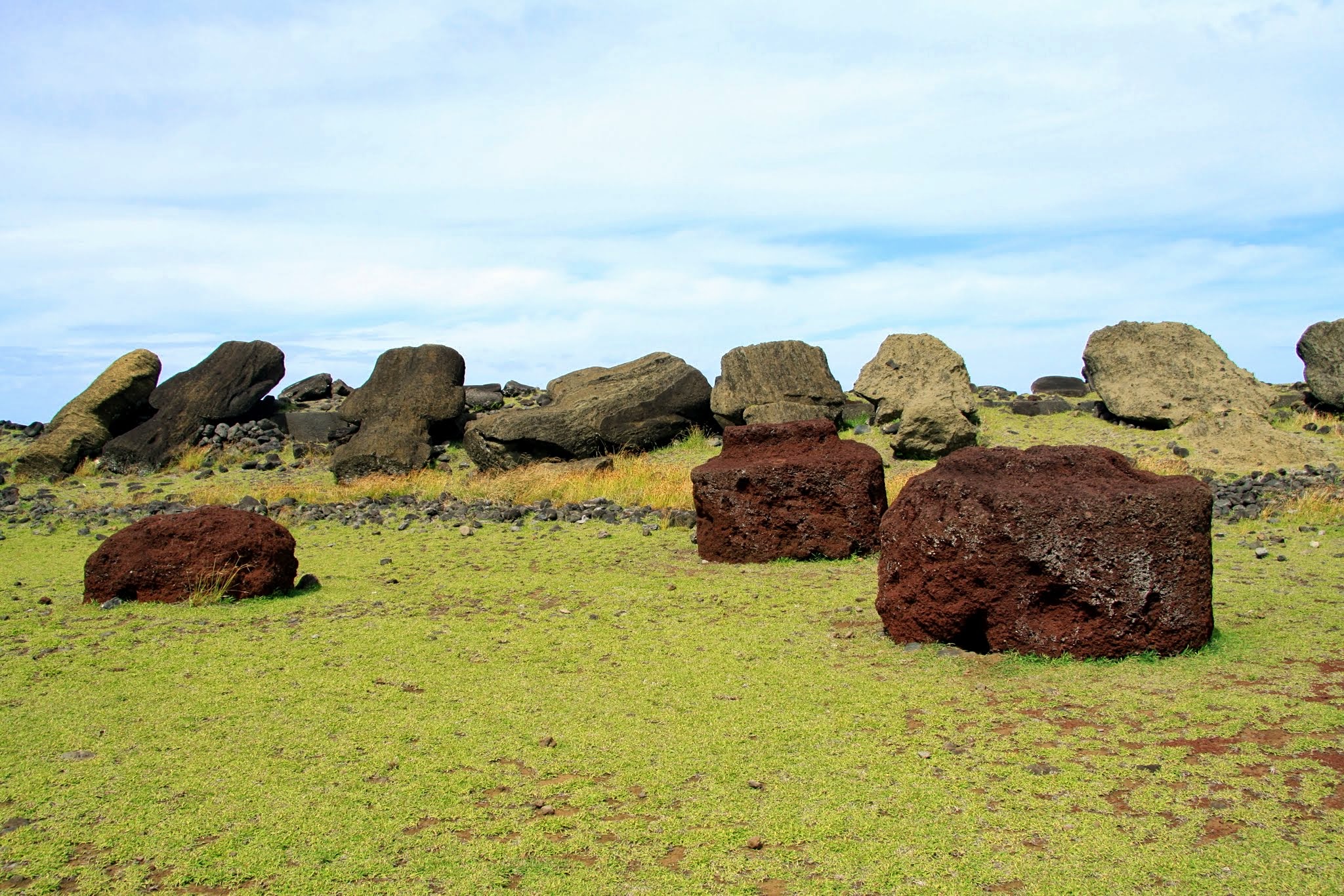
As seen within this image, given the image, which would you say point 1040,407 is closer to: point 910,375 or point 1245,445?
point 910,375

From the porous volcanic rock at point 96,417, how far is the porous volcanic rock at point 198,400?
0.36m

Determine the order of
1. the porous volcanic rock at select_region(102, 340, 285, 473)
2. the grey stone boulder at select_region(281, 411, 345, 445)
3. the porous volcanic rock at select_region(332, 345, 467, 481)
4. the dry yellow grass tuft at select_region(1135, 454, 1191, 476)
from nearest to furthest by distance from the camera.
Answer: the dry yellow grass tuft at select_region(1135, 454, 1191, 476) → the porous volcanic rock at select_region(332, 345, 467, 481) → the porous volcanic rock at select_region(102, 340, 285, 473) → the grey stone boulder at select_region(281, 411, 345, 445)

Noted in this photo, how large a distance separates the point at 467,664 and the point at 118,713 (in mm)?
1960

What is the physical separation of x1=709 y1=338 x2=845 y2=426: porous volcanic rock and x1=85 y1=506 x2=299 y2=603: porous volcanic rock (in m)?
11.3

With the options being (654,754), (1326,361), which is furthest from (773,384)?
(654,754)

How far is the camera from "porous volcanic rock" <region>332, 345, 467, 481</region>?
18.7 meters

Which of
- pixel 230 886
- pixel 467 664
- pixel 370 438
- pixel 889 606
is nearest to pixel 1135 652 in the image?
pixel 889 606

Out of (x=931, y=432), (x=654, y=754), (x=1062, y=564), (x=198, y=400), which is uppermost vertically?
(x=198, y=400)

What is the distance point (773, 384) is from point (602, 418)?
340cm

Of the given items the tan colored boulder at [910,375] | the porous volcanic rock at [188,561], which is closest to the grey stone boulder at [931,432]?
the tan colored boulder at [910,375]

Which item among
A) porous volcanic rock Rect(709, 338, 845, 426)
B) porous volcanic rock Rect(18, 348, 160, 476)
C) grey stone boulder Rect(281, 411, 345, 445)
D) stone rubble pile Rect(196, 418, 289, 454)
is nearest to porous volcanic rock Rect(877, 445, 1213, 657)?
porous volcanic rock Rect(709, 338, 845, 426)

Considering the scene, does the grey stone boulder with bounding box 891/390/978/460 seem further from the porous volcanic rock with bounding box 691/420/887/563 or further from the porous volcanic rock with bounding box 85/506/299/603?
the porous volcanic rock with bounding box 85/506/299/603

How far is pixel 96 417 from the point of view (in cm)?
2106

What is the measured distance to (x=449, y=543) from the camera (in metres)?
11.5
